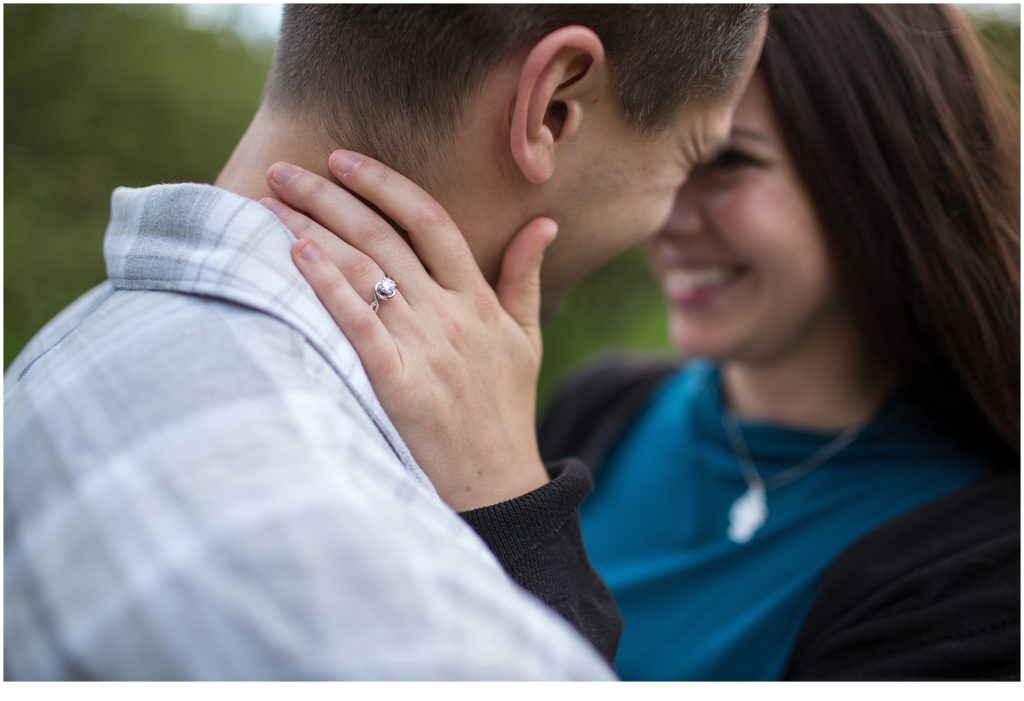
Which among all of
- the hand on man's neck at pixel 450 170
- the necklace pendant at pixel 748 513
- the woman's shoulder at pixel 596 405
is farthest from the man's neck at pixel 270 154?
the woman's shoulder at pixel 596 405

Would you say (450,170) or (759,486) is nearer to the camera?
(450,170)

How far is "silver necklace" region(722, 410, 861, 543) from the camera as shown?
2084mm

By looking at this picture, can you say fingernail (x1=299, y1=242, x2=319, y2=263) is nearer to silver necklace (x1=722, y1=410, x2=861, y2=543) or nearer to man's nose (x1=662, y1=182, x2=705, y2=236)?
man's nose (x1=662, y1=182, x2=705, y2=236)

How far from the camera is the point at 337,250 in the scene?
3.63 feet

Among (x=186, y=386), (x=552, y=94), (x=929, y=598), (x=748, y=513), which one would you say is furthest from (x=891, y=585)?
(x=186, y=386)

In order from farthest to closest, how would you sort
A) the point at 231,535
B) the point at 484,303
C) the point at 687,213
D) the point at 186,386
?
the point at 687,213 → the point at 484,303 → the point at 186,386 → the point at 231,535

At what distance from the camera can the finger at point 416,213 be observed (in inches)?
45.1

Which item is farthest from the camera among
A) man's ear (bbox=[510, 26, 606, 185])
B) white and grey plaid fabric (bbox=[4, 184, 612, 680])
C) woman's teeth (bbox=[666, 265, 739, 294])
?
woman's teeth (bbox=[666, 265, 739, 294])

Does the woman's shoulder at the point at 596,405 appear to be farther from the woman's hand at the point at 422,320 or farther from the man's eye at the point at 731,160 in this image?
the woman's hand at the point at 422,320

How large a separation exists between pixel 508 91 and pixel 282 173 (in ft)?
1.07

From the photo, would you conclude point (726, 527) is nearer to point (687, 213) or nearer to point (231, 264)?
point (687, 213)

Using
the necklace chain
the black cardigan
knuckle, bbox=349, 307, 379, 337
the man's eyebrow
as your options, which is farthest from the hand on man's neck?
the necklace chain

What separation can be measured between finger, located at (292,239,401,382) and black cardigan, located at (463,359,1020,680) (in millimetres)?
248

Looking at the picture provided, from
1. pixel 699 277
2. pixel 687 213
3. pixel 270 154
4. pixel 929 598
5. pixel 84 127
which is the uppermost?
pixel 84 127
